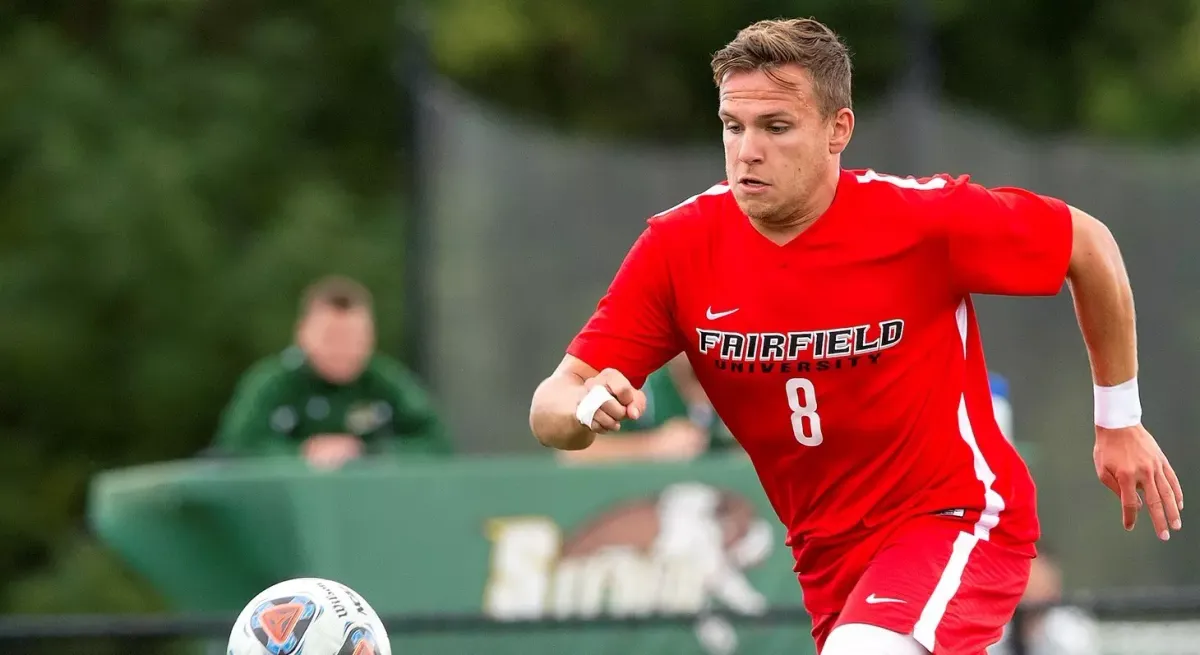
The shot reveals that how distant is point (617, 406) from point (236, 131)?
18.0m

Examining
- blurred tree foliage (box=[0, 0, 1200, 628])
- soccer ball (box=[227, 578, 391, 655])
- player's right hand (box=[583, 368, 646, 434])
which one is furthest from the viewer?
blurred tree foliage (box=[0, 0, 1200, 628])

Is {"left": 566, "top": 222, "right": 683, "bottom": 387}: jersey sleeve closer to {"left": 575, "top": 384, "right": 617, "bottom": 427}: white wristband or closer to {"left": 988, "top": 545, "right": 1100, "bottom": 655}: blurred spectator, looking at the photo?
{"left": 575, "top": 384, "right": 617, "bottom": 427}: white wristband

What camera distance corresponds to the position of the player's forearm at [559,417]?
4.62 m

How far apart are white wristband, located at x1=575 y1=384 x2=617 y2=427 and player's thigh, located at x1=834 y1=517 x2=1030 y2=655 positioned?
0.90 m

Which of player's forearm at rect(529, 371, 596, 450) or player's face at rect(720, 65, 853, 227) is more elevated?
player's face at rect(720, 65, 853, 227)

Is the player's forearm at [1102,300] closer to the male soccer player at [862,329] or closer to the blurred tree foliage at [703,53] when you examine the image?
the male soccer player at [862,329]

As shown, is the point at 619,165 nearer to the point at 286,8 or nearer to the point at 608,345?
the point at 608,345

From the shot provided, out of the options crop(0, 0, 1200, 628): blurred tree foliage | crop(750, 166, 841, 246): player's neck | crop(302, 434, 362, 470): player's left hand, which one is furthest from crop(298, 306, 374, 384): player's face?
crop(0, 0, 1200, 628): blurred tree foliage

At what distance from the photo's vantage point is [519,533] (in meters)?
8.77

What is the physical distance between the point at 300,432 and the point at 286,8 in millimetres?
14824

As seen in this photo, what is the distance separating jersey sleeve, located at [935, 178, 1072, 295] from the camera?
15.9 feet

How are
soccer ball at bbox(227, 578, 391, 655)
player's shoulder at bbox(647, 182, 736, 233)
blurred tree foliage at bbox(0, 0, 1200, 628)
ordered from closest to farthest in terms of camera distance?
soccer ball at bbox(227, 578, 391, 655)
player's shoulder at bbox(647, 182, 736, 233)
blurred tree foliage at bbox(0, 0, 1200, 628)

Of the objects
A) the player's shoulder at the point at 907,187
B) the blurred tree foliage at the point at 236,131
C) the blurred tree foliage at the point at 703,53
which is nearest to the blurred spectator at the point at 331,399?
the player's shoulder at the point at 907,187

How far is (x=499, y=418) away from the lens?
10594mm
